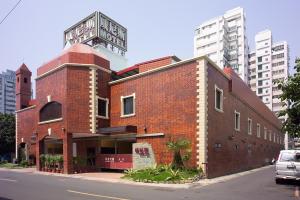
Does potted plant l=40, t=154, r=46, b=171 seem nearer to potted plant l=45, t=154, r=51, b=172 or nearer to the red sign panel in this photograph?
potted plant l=45, t=154, r=51, b=172

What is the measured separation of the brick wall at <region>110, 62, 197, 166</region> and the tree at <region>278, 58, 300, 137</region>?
6.45 m

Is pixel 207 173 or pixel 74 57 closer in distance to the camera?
pixel 207 173

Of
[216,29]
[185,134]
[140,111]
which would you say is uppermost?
[216,29]

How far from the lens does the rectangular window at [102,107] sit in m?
28.2

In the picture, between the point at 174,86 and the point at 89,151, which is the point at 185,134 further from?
the point at 89,151

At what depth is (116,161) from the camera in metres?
25.7

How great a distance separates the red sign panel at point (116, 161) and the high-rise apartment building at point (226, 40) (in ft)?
248

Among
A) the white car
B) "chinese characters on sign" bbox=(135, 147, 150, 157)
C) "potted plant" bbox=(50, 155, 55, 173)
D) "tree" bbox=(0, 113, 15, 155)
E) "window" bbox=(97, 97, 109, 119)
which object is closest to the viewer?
the white car

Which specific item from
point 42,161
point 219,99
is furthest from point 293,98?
point 42,161

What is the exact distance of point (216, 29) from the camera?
9850 centimetres

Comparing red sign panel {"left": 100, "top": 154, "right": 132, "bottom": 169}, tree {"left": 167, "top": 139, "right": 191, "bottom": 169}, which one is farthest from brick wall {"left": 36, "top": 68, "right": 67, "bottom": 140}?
tree {"left": 167, "top": 139, "right": 191, "bottom": 169}

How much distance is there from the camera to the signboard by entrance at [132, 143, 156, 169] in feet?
76.3

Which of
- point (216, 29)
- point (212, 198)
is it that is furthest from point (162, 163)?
point (216, 29)

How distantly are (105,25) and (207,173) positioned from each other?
29944mm
